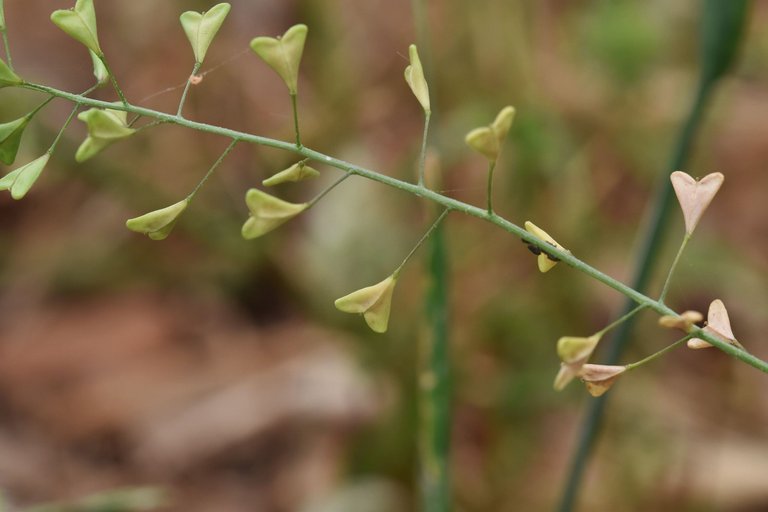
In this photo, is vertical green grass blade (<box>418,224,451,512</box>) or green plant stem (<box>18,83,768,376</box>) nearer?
green plant stem (<box>18,83,768,376</box>)

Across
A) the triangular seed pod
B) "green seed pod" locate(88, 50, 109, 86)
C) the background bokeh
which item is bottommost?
the background bokeh

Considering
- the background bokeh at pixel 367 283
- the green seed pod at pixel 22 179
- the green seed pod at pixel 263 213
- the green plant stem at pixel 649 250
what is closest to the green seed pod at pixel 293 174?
the green seed pod at pixel 263 213

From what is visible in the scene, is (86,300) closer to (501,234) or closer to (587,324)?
(501,234)

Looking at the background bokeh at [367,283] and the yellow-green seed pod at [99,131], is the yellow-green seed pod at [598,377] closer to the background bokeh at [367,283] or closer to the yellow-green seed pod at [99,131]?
the yellow-green seed pod at [99,131]

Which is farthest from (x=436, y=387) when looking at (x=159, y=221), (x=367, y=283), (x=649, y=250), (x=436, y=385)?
(x=367, y=283)

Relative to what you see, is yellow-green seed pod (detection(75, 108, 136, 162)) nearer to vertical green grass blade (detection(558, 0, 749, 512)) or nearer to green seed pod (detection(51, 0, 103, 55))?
green seed pod (detection(51, 0, 103, 55))

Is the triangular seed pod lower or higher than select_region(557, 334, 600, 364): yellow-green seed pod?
higher

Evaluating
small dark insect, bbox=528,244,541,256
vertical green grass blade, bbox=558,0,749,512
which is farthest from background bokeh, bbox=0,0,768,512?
small dark insect, bbox=528,244,541,256
